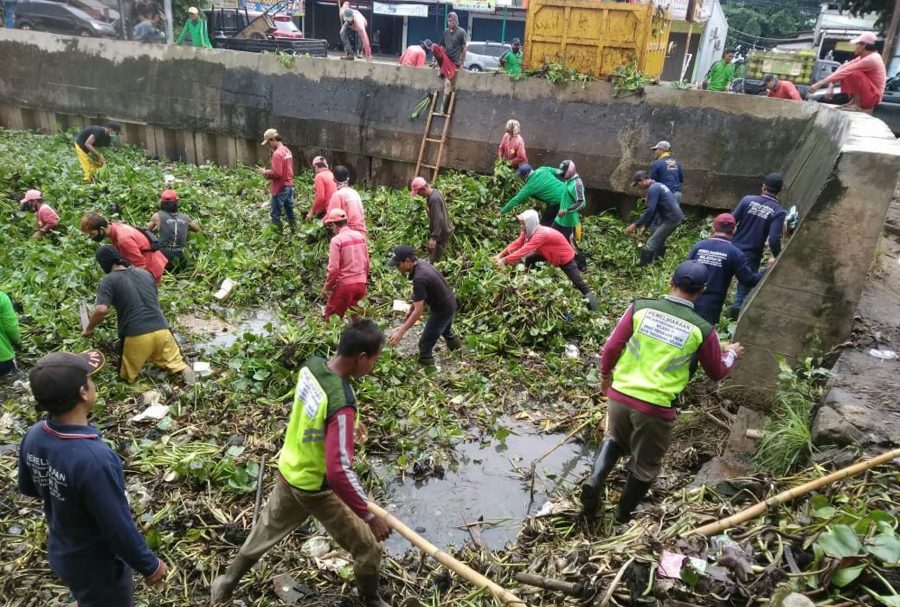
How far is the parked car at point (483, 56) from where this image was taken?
21.7 metres

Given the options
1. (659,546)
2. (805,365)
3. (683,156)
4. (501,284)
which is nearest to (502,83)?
(683,156)

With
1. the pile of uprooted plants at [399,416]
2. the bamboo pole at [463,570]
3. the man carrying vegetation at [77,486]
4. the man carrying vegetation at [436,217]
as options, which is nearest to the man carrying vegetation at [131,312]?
the pile of uprooted plants at [399,416]

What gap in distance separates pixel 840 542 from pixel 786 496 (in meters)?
0.49

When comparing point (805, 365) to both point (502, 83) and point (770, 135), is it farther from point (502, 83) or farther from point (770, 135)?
point (502, 83)

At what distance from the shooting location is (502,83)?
1097 centimetres

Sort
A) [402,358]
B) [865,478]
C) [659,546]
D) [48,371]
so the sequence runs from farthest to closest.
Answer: [402,358], [865,478], [659,546], [48,371]

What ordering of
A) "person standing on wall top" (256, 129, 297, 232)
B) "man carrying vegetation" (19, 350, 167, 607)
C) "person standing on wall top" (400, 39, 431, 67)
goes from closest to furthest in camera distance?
1. "man carrying vegetation" (19, 350, 167, 607)
2. "person standing on wall top" (256, 129, 297, 232)
3. "person standing on wall top" (400, 39, 431, 67)

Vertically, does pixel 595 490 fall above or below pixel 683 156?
below

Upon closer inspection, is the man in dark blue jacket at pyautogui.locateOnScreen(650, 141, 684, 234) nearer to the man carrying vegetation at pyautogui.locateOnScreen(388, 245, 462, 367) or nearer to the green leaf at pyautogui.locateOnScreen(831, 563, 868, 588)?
the man carrying vegetation at pyautogui.locateOnScreen(388, 245, 462, 367)

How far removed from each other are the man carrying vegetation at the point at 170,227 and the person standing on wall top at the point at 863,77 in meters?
8.97

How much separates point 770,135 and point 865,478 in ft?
26.5

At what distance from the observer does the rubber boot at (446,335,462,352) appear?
21.1 ft

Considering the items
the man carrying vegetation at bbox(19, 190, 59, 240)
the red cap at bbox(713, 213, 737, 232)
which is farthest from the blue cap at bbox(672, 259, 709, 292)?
the man carrying vegetation at bbox(19, 190, 59, 240)

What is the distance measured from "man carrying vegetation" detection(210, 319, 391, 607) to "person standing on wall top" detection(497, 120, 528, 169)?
25.8ft
